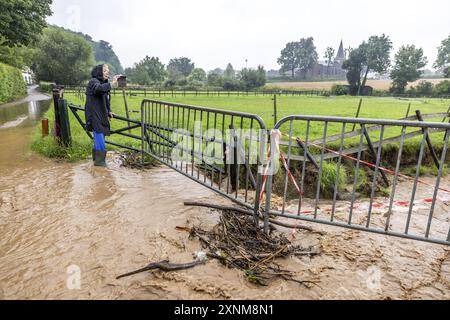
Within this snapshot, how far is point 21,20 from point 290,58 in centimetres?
12179

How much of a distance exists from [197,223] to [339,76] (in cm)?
12764

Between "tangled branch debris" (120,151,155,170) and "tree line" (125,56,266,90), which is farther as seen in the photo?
"tree line" (125,56,266,90)

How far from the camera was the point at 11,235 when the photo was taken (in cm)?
334

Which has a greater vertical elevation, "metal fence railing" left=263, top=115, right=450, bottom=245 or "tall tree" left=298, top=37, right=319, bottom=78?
"tall tree" left=298, top=37, right=319, bottom=78

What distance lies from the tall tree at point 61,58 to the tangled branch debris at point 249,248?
54528 mm

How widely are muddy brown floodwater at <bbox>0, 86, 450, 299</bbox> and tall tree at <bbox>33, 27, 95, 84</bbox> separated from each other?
2056 inches

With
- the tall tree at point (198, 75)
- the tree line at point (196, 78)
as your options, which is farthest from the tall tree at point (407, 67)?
the tall tree at point (198, 75)

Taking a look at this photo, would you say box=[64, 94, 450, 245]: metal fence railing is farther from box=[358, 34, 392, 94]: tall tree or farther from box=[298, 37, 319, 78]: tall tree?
box=[298, 37, 319, 78]: tall tree

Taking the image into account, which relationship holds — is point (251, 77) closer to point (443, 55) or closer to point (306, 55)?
point (443, 55)

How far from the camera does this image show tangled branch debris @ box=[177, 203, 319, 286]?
2799mm

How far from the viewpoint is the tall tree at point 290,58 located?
124m

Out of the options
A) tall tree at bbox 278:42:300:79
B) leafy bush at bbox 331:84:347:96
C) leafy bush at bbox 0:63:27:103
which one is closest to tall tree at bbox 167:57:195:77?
tall tree at bbox 278:42:300:79

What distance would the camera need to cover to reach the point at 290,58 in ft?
413
